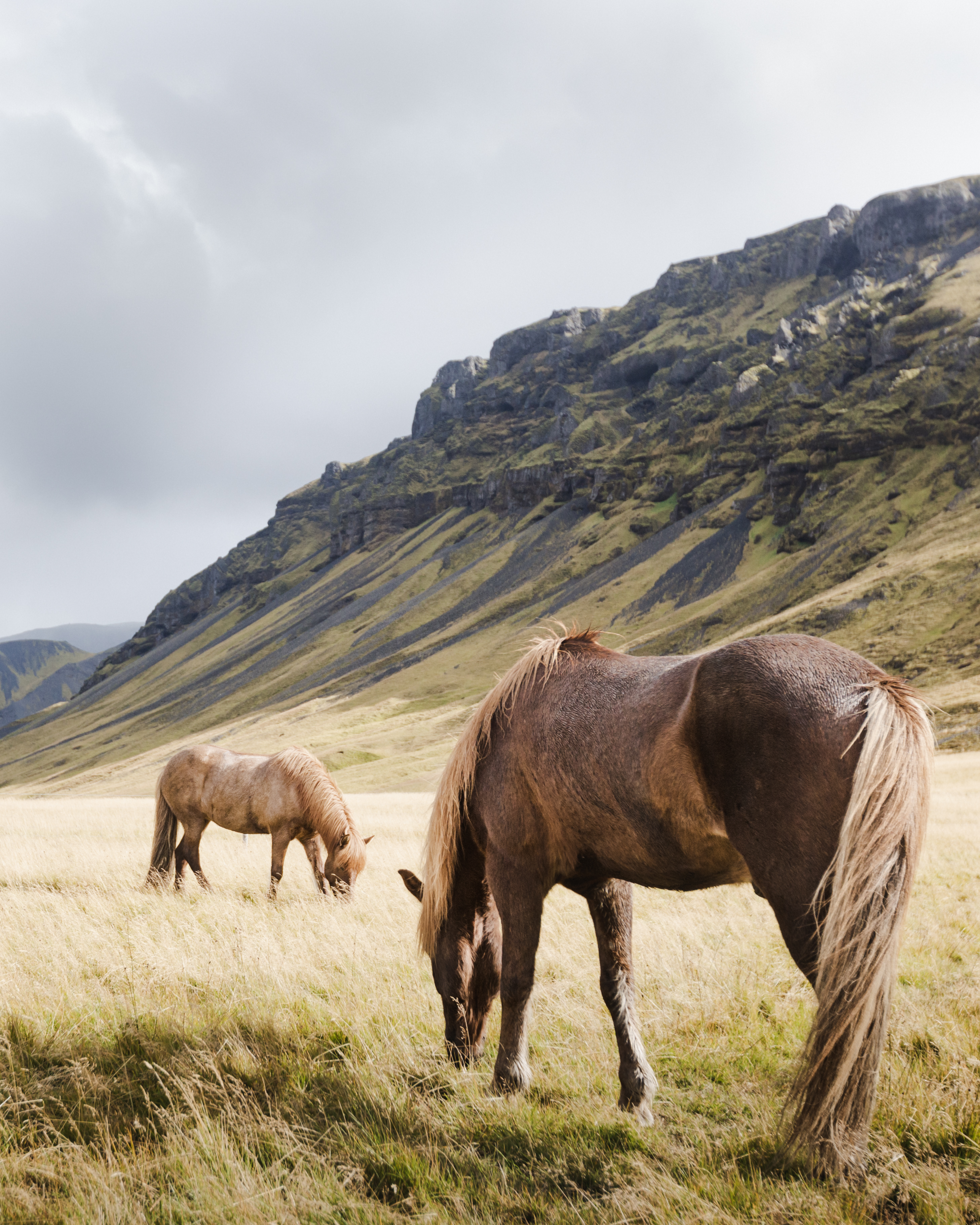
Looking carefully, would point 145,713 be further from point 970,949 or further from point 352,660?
point 970,949

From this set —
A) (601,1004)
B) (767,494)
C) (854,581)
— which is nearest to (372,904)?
(601,1004)

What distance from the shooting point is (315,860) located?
961cm

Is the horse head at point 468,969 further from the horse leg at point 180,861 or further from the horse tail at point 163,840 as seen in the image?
the horse tail at point 163,840

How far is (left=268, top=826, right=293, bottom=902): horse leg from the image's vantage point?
360 inches

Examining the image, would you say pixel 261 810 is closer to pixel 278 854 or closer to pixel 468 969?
pixel 278 854

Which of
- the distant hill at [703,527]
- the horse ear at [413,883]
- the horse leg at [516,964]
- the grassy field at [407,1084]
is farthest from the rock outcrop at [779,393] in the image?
the horse leg at [516,964]

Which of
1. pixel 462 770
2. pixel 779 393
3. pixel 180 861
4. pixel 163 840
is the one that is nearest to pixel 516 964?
pixel 462 770

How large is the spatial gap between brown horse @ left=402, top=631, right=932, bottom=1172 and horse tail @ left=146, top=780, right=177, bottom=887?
7.50m

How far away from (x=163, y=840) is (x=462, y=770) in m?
8.03

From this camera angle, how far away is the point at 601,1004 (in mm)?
4883

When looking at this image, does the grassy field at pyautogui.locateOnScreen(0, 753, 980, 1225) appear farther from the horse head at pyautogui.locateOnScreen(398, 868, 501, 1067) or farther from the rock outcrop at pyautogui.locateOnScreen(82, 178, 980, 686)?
the rock outcrop at pyautogui.locateOnScreen(82, 178, 980, 686)

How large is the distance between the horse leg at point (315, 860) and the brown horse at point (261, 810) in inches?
0.5

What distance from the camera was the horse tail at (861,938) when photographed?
2.56 meters

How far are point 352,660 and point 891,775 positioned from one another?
4530 inches
